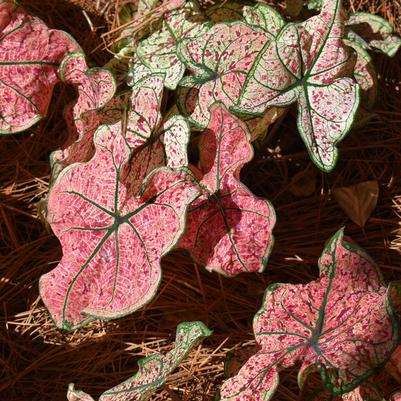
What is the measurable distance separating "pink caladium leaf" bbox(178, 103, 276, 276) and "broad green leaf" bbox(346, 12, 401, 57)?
419mm

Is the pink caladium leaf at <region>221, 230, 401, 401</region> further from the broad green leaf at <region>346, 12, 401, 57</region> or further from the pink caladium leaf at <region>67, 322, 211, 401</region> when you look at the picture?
the broad green leaf at <region>346, 12, 401, 57</region>

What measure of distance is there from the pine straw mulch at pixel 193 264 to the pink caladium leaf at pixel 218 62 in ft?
0.84

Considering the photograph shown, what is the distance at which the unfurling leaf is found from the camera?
163cm

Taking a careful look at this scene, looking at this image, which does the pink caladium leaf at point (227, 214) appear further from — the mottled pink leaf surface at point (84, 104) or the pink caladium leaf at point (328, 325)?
the mottled pink leaf surface at point (84, 104)

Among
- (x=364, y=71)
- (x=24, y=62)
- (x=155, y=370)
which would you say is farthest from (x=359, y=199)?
(x=24, y=62)

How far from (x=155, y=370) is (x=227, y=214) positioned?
336mm

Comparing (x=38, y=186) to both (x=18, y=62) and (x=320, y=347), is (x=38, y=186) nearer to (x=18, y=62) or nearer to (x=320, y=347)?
(x=18, y=62)

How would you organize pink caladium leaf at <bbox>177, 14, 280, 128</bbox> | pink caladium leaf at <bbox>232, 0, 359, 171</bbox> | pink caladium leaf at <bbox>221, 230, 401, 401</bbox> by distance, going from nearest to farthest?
pink caladium leaf at <bbox>221, 230, 401, 401</bbox> → pink caladium leaf at <bbox>232, 0, 359, 171</bbox> → pink caladium leaf at <bbox>177, 14, 280, 128</bbox>

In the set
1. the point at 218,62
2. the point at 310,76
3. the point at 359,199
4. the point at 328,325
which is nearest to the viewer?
the point at 328,325

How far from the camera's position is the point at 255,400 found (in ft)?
4.26

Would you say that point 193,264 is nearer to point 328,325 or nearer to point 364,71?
point 328,325

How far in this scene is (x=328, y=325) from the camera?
1302 mm

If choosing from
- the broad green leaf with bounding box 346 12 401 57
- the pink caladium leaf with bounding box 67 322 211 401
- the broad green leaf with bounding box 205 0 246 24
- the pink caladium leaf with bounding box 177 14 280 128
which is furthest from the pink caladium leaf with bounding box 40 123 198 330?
the broad green leaf with bounding box 346 12 401 57

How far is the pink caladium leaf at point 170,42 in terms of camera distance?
161cm
